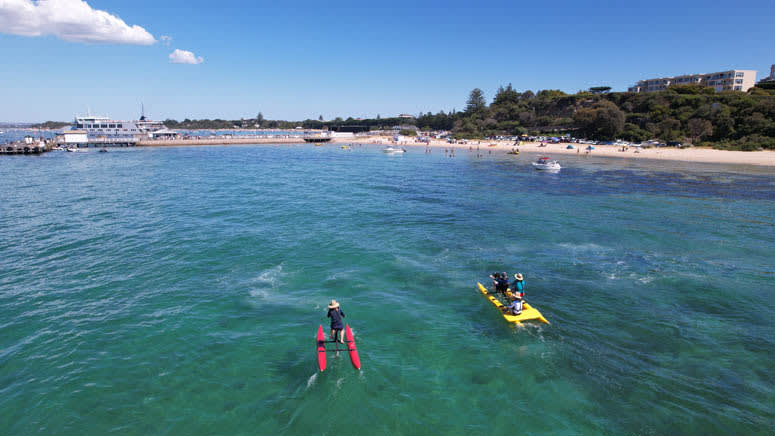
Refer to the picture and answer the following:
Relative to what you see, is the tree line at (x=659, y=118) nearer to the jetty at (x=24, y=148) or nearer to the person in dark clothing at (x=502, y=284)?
the person in dark clothing at (x=502, y=284)

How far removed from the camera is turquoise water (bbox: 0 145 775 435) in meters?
12.5

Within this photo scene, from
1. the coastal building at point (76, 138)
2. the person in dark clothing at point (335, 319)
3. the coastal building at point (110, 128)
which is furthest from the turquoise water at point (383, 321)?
the coastal building at point (110, 128)

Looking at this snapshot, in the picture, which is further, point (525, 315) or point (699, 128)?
point (699, 128)

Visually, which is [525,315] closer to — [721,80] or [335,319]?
[335,319]

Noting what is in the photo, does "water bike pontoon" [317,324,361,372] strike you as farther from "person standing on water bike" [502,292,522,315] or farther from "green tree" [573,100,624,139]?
"green tree" [573,100,624,139]

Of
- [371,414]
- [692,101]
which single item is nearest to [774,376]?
[371,414]

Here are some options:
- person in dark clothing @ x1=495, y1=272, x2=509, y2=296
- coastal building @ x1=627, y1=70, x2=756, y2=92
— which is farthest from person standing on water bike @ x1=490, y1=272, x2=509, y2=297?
coastal building @ x1=627, y1=70, x2=756, y2=92

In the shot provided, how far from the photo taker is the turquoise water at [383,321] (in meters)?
12.5

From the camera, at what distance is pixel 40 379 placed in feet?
46.3

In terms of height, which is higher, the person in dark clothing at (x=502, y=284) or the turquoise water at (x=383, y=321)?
the person in dark clothing at (x=502, y=284)

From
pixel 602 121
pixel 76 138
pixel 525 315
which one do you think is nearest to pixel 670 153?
pixel 602 121

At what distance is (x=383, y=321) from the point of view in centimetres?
1814

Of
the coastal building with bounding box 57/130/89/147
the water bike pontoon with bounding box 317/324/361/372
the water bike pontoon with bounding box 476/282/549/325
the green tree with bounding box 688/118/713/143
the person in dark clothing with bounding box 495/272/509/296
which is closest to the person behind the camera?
the water bike pontoon with bounding box 317/324/361/372

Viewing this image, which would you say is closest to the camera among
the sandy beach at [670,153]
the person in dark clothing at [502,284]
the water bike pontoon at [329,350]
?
the water bike pontoon at [329,350]
